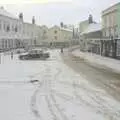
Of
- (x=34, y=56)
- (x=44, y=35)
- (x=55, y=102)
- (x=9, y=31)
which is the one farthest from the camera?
(x=44, y=35)

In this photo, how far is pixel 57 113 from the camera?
47.8ft

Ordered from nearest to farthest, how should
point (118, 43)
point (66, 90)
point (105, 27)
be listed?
point (66, 90), point (118, 43), point (105, 27)

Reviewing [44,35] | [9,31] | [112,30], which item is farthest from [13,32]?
[44,35]

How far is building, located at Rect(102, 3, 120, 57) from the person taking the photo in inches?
2212

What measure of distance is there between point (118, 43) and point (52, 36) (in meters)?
85.2

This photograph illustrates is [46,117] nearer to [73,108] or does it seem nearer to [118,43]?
[73,108]

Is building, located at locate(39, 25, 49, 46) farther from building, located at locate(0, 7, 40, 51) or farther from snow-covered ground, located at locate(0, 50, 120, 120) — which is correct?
snow-covered ground, located at locate(0, 50, 120, 120)

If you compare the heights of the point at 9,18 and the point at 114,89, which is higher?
the point at 9,18

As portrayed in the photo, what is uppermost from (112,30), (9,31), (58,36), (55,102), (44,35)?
(9,31)

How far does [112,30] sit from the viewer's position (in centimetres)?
6103

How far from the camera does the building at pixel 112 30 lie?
56.2m

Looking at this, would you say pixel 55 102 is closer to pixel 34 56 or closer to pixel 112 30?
pixel 34 56

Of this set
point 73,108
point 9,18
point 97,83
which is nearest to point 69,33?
point 9,18

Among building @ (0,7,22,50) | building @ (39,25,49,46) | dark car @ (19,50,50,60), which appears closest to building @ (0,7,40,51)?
building @ (0,7,22,50)
